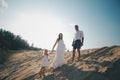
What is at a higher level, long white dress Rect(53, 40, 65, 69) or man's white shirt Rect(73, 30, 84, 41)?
man's white shirt Rect(73, 30, 84, 41)

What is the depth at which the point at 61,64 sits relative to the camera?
903 centimetres

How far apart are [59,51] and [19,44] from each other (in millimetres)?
24349

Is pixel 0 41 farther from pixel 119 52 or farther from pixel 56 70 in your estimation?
pixel 119 52

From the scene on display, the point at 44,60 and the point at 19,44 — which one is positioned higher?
the point at 19,44

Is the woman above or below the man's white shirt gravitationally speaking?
below

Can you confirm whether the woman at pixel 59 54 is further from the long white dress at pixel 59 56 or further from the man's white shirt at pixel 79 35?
the man's white shirt at pixel 79 35

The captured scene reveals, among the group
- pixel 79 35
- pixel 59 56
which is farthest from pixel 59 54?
pixel 79 35

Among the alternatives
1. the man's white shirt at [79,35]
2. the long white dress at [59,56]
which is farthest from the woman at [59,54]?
the man's white shirt at [79,35]

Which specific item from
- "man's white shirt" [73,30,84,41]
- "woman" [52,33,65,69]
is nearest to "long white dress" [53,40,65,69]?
"woman" [52,33,65,69]

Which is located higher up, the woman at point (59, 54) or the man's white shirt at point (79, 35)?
the man's white shirt at point (79, 35)

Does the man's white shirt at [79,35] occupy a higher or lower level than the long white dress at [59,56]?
higher

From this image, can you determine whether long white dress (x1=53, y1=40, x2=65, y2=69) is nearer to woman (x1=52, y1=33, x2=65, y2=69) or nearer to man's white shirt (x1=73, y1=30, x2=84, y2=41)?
woman (x1=52, y1=33, x2=65, y2=69)

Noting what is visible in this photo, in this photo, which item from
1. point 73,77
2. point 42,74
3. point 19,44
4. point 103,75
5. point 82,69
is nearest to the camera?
point 103,75

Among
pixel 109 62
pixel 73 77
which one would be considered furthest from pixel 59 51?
pixel 109 62
